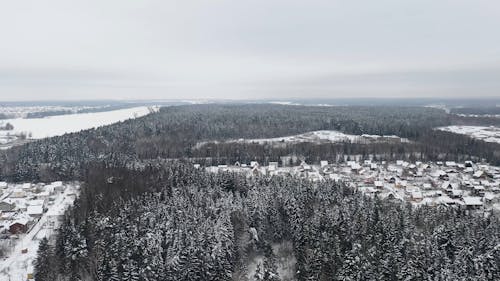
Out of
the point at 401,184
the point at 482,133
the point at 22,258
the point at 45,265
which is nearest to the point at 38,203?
the point at 22,258

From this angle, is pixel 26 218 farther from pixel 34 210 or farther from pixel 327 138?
pixel 327 138

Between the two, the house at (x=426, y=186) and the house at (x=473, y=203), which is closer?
the house at (x=473, y=203)

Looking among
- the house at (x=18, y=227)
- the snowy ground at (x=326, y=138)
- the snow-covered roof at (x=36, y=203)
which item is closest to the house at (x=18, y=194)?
the snow-covered roof at (x=36, y=203)

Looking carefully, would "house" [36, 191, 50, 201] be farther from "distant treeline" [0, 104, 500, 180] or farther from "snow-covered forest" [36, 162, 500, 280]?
"snow-covered forest" [36, 162, 500, 280]

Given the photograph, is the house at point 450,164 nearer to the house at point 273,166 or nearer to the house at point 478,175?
the house at point 478,175

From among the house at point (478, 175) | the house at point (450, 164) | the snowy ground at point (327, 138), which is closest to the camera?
the house at point (478, 175)

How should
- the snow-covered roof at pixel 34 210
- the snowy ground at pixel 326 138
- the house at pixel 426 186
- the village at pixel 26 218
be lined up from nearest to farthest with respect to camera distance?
the village at pixel 26 218 → the snow-covered roof at pixel 34 210 → the house at pixel 426 186 → the snowy ground at pixel 326 138

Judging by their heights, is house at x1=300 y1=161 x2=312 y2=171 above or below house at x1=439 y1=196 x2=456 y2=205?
above

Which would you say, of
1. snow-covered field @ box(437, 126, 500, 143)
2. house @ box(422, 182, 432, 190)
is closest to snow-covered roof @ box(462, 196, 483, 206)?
house @ box(422, 182, 432, 190)
